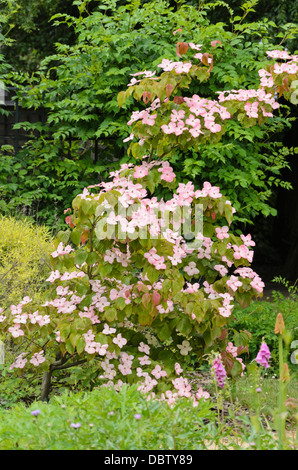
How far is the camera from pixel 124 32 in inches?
259

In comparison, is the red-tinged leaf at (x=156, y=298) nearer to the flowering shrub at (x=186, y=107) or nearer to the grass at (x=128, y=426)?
the grass at (x=128, y=426)

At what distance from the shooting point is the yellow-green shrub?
4738 mm

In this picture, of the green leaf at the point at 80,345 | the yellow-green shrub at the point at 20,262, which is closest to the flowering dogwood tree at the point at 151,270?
the green leaf at the point at 80,345

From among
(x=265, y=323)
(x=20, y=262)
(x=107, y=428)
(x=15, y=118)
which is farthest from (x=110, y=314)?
(x=15, y=118)

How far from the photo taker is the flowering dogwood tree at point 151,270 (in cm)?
328

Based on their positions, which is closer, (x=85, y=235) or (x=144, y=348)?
(x=85, y=235)

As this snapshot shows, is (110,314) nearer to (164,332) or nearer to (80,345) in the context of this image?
(80,345)

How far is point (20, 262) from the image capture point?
517cm

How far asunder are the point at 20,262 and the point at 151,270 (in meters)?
2.21

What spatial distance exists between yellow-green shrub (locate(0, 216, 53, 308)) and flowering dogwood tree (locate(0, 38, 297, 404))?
1.01 m

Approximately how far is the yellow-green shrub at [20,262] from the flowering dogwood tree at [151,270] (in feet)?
3.32

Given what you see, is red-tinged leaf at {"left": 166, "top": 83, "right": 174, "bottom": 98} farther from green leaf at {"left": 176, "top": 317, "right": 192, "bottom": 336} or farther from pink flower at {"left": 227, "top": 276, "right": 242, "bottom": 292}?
green leaf at {"left": 176, "top": 317, "right": 192, "bottom": 336}
